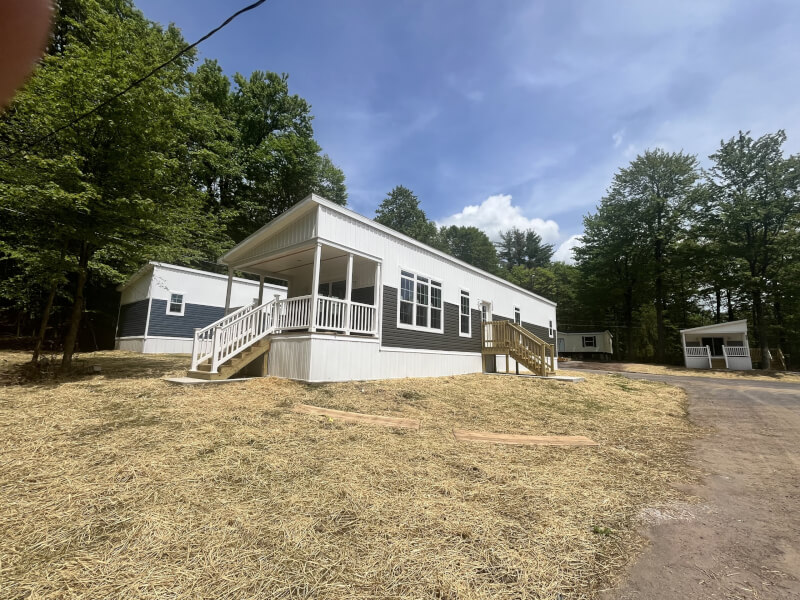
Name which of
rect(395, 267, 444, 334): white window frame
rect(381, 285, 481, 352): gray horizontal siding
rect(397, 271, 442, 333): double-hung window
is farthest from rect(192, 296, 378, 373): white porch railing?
rect(397, 271, 442, 333): double-hung window

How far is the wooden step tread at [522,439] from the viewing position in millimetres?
4828

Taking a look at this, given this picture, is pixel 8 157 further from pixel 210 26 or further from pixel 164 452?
pixel 164 452

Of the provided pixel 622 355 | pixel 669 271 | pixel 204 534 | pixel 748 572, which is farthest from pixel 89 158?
pixel 622 355

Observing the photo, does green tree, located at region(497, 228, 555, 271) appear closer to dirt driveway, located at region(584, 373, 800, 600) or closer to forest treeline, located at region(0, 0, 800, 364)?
forest treeline, located at region(0, 0, 800, 364)

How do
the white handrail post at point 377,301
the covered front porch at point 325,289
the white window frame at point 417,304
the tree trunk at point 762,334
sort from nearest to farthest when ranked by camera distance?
1. the covered front porch at point 325,289
2. the white handrail post at point 377,301
3. the white window frame at point 417,304
4. the tree trunk at point 762,334

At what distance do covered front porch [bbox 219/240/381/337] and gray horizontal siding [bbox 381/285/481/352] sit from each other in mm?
414

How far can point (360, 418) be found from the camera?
5664mm

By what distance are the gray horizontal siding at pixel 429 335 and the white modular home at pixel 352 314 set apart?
0.03 meters

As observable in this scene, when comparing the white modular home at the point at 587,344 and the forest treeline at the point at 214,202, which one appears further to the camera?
the white modular home at the point at 587,344

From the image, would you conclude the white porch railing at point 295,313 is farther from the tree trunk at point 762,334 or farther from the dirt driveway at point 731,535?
the tree trunk at point 762,334

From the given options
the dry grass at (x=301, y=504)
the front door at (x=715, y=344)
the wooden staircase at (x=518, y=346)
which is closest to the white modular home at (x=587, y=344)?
the front door at (x=715, y=344)

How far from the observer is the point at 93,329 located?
20.5 m

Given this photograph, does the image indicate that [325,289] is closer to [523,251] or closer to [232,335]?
[232,335]

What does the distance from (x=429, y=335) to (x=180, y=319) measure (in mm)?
14069
